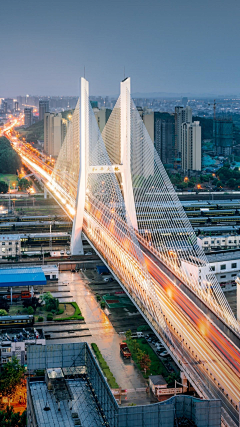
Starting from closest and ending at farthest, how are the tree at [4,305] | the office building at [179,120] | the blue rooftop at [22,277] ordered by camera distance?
the tree at [4,305] → the blue rooftop at [22,277] → the office building at [179,120]

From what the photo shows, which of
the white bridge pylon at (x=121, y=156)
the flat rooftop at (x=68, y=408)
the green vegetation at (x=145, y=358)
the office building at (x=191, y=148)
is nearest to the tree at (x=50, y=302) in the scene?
the green vegetation at (x=145, y=358)

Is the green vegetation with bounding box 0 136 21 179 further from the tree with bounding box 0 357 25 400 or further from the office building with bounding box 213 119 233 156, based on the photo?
the tree with bounding box 0 357 25 400

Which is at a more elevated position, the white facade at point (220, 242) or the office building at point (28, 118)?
the office building at point (28, 118)

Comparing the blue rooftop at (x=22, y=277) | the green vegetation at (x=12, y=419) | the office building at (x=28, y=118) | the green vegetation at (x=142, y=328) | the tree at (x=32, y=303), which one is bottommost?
the green vegetation at (x=12, y=419)

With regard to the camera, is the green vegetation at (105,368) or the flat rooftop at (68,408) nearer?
the flat rooftop at (68,408)

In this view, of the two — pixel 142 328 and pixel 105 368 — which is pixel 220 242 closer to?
pixel 142 328

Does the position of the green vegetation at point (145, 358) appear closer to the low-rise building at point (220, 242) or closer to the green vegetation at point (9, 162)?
the low-rise building at point (220, 242)

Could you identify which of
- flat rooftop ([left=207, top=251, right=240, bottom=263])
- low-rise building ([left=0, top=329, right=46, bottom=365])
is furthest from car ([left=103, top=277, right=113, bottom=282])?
low-rise building ([left=0, top=329, right=46, bottom=365])

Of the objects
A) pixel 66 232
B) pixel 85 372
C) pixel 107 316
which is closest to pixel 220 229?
pixel 66 232
